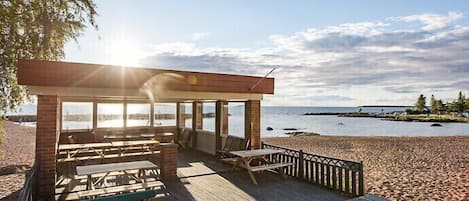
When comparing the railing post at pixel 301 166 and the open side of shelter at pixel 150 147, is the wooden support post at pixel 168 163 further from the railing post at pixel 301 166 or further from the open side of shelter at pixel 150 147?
the railing post at pixel 301 166

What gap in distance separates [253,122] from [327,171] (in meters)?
2.47

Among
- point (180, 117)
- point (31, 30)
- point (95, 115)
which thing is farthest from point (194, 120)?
point (31, 30)

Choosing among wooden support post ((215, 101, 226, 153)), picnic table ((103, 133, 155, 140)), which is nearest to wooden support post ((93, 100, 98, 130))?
picnic table ((103, 133, 155, 140))

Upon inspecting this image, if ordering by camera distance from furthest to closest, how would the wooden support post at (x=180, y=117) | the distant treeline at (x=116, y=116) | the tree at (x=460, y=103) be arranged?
the tree at (x=460, y=103) → the wooden support post at (x=180, y=117) → the distant treeline at (x=116, y=116)

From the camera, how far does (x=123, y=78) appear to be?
21.6 feet

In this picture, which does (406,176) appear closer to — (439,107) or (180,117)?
(180,117)

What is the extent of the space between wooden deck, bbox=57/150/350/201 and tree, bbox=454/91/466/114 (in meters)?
90.3

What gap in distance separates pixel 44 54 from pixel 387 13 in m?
11.0

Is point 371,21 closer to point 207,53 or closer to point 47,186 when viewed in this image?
point 207,53

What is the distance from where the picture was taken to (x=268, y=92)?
332 inches

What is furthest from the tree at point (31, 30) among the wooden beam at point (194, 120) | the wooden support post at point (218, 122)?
the wooden beam at point (194, 120)

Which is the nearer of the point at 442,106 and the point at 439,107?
the point at 439,107

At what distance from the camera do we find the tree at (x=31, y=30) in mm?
6816

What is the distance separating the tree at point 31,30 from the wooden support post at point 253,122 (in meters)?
4.57
